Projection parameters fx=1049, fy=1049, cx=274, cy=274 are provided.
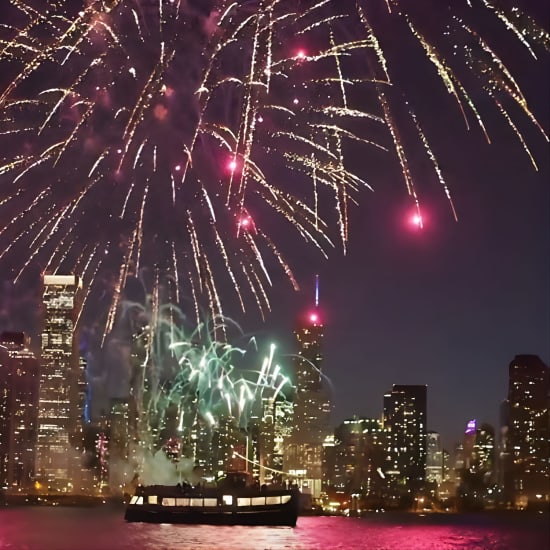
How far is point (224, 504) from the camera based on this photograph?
313 feet

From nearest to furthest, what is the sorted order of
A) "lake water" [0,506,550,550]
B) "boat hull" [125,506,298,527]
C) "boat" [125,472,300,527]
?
"lake water" [0,506,550,550]
"boat hull" [125,506,298,527]
"boat" [125,472,300,527]

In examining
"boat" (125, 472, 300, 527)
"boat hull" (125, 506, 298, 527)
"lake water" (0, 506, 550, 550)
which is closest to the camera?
"lake water" (0, 506, 550, 550)

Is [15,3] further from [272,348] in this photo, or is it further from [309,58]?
[272,348]

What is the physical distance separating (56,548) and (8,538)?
1148cm

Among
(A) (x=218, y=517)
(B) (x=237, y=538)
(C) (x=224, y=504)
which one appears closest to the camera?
(B) (x=237, y=538)

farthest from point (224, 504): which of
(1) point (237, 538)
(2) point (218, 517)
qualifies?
(1) point (237, 538)

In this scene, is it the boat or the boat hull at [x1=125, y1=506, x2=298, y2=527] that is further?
the boat

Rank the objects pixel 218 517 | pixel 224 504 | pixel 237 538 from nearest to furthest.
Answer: pixel 237 538
pixel 218 517
pixel 224 504

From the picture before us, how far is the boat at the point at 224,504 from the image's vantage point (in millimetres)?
94750

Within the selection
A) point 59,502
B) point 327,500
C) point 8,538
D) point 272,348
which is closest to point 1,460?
point 59,502

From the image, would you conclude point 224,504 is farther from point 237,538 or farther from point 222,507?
point 237,538

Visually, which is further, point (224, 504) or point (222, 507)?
point (224, 504)

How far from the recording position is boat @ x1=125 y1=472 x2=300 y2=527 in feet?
311

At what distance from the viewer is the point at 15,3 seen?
110 feet
